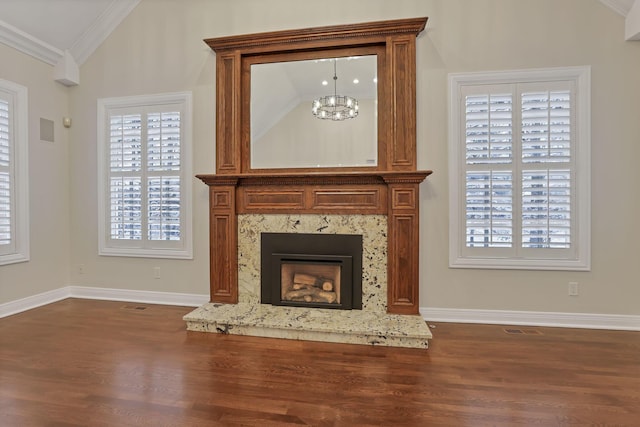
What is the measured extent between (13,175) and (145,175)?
1355 mm

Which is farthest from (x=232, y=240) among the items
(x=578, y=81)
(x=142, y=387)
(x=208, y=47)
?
(x=578, y=81)

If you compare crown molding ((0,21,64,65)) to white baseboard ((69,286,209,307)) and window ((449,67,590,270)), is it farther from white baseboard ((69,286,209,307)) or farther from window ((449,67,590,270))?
window ((449,67,590,270))

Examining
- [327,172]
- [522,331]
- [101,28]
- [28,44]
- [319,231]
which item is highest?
[101,28]

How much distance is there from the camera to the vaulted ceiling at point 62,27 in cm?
347

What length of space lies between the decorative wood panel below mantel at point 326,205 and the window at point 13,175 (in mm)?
2146

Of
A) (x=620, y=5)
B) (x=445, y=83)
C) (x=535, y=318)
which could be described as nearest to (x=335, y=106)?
(x=445, y=83)

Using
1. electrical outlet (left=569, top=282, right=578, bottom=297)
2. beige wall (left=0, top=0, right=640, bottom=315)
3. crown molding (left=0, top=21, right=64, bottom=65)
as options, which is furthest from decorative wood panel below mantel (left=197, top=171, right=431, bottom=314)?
crown molding (left=0, top=21, right=64, bottom=65)

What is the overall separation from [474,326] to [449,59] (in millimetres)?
2744

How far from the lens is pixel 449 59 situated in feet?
11.0

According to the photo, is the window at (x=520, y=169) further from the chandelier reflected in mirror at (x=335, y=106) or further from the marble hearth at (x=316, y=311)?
the chandelier reflected in mirror at (x=335, y=106)

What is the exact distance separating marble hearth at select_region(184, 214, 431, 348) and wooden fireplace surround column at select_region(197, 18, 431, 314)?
8 cm

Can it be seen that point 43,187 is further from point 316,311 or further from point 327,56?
point 327,56

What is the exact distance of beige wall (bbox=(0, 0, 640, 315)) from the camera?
3.14 meters

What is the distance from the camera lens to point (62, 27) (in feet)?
12.7
